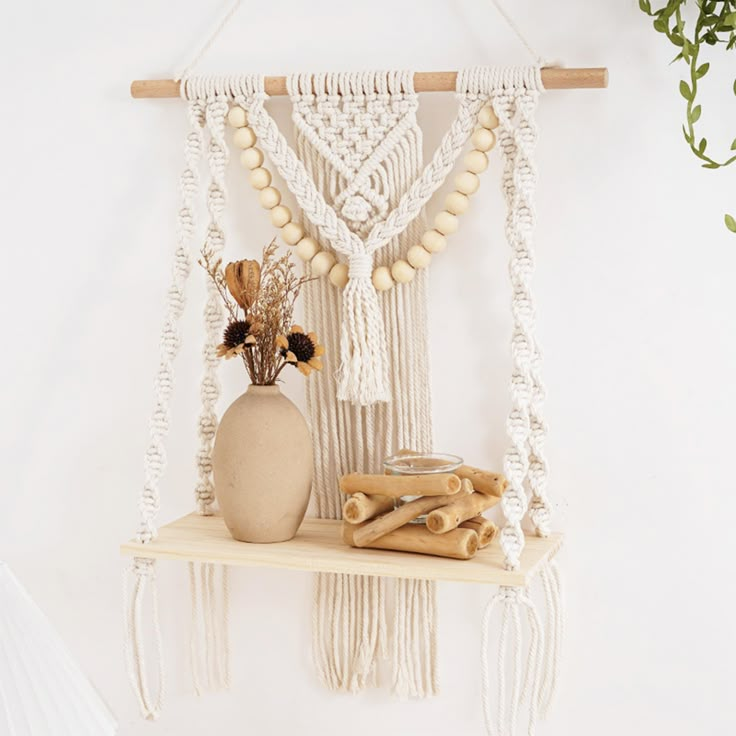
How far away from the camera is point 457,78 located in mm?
1178

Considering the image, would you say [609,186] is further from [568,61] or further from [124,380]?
[124,380]

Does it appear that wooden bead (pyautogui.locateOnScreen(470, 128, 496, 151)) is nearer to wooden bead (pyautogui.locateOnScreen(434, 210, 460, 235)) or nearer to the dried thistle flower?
wooden bead (pyautogui.locateOnScreen(434, 210, 460, 235))

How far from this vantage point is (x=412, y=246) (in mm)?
1237

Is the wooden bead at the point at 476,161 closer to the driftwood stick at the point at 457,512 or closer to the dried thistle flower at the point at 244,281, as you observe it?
the dried thistle flower at the point at 244,281

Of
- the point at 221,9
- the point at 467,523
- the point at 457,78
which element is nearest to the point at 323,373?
the point at 467,523

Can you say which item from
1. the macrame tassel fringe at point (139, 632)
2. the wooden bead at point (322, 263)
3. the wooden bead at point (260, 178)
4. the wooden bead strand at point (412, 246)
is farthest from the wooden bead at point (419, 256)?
the macrame tassel fringe at point (139, 632)

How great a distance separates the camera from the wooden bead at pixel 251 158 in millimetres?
1258

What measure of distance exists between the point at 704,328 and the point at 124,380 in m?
0.76

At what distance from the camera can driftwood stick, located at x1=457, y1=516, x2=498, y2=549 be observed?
3.73 ft

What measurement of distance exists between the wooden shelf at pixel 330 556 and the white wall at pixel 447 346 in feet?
0.49

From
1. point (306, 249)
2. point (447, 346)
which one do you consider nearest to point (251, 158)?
point (306, 249)

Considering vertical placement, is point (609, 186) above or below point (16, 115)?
below

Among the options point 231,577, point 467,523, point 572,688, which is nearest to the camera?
point 467,523

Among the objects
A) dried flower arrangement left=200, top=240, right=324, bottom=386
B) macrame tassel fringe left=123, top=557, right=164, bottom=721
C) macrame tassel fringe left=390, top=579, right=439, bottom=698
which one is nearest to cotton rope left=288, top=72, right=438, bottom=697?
macrame tassel fringe left=390, top=579, right=439, bottom=698
